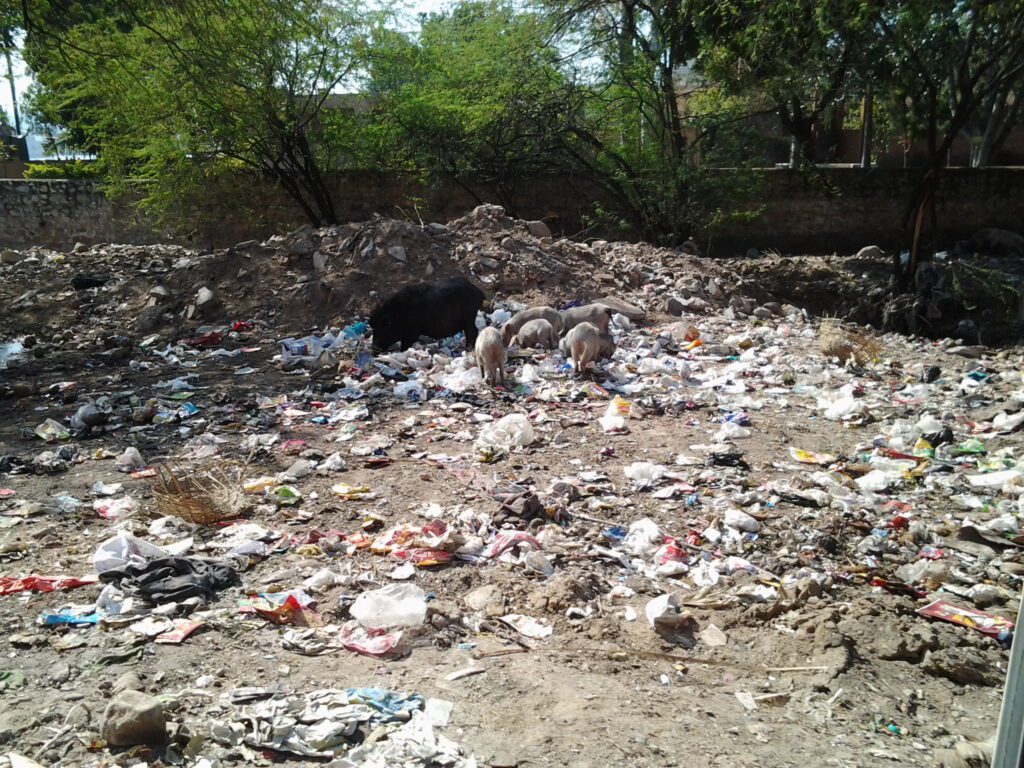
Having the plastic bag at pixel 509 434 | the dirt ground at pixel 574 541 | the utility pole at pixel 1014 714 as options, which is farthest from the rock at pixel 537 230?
the utility pole at pixel 1014 714

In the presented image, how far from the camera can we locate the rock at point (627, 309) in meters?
9.16

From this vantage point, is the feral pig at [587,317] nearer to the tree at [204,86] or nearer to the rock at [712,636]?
the rock at [712,636]

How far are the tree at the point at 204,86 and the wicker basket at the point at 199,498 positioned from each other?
6.42 meters

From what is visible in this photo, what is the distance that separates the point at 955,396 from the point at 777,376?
1433mm

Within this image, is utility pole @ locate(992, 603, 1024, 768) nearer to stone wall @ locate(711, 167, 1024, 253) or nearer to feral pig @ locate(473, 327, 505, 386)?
feral pig @ locate(473, 327, 505, 386)

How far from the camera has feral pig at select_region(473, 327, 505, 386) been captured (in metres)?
6.80

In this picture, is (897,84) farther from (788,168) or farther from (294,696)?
(294,696)

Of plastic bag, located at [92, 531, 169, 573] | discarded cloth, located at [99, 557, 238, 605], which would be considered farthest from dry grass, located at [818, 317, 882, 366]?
plastic bag, located at [92, 531, 169, 573]

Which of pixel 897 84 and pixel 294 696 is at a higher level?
pixel 897 84

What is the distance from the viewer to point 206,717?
8.89 ft

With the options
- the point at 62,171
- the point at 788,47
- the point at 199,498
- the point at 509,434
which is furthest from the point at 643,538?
the point at 62,171

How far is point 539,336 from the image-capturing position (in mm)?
A: 7980

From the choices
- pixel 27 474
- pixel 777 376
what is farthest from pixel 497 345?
pixel 27 474

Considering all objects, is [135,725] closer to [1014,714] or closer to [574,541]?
Result: [574,541]
